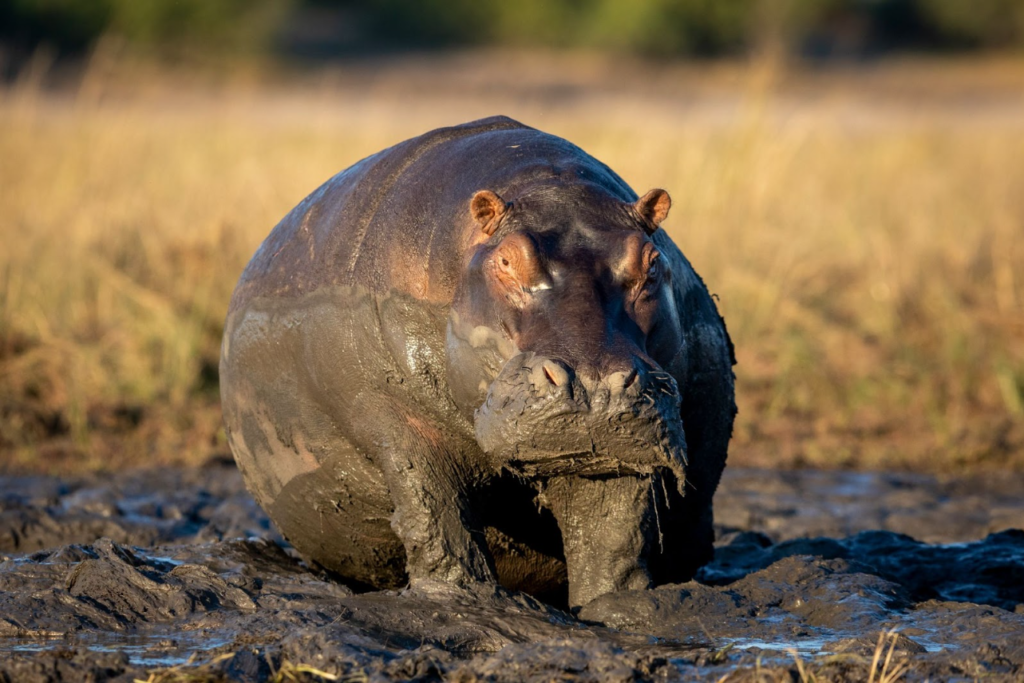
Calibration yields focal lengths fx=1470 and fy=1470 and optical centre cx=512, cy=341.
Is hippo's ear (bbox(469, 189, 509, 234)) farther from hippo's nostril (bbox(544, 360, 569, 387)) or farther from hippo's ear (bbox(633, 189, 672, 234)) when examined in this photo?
hippo's nostril (bbox(544, 360, 569, 387))

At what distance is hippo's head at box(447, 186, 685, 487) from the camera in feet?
11.7

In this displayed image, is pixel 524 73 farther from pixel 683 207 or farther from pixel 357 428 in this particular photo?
pixel 357 428

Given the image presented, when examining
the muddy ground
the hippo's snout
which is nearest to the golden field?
the muddy ground

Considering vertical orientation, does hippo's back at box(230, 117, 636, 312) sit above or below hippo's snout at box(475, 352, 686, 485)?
above

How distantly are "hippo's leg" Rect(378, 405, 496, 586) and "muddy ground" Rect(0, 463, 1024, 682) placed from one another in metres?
0.08

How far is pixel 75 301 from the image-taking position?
8.91 metres

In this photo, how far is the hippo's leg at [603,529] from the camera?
4191 millimetres

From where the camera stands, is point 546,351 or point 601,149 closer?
point 546,351

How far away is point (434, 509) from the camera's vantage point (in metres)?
4.20

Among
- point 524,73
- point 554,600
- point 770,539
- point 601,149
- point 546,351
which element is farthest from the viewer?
point 524,73

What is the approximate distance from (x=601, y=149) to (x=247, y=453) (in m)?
7.27

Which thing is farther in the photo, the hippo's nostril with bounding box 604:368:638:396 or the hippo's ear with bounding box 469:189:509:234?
the hippo's ear with bounding box 469:189:509:234

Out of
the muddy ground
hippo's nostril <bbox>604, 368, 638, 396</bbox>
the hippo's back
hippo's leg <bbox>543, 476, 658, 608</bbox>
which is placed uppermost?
the hippo's back

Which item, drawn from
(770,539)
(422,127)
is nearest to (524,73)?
(422,127)
